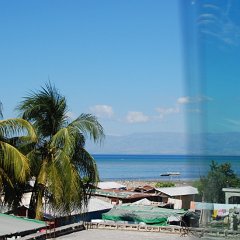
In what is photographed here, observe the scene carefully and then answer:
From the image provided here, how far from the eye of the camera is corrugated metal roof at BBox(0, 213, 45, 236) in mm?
8847

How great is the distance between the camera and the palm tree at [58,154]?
11955mm

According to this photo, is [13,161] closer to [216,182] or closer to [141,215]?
[141,215]

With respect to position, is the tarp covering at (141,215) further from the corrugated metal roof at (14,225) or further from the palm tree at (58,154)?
the corrugated metal roof at (14,225)

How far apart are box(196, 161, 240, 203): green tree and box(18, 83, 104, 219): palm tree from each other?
9.92 metres

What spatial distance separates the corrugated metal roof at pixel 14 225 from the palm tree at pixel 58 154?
188 cm

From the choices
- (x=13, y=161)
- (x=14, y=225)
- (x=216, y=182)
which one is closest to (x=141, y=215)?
(x=13, y=161)

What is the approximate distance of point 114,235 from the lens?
1212cm

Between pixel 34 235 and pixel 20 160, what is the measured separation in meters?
1.77

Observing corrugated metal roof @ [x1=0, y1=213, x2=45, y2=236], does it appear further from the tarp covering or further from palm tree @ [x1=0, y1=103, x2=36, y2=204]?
the tarp covering

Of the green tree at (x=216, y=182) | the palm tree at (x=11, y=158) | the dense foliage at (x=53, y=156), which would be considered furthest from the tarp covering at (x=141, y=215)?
the green tree at (x=216, y=182)

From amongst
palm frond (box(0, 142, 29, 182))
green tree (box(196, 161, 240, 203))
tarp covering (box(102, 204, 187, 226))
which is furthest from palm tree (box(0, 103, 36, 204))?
green tree (box(196, 161, 240, 203))

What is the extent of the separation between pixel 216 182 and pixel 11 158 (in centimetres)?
929

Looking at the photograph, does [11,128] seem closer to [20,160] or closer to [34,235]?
[20,160]

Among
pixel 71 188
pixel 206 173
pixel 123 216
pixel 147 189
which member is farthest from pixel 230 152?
pixel 147 189
